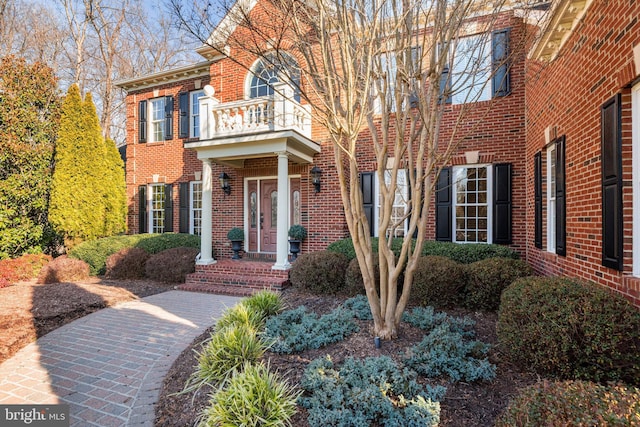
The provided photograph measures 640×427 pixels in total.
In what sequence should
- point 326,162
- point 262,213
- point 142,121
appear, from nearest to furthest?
point 326,162 < point 262,213 < point 142,121

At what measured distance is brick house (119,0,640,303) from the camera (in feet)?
13.5

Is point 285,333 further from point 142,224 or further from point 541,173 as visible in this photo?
point 142,224

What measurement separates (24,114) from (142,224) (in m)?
4.60

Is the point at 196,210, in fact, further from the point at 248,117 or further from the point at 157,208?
the point at 248,117

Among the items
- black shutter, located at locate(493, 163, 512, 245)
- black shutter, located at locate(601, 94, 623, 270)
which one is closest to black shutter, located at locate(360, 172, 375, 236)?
black shutter, located at locate(493, 163, 512, 245)

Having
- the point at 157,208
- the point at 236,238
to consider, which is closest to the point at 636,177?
the point at 236,238

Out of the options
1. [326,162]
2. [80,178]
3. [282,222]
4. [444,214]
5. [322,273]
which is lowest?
[322,273]

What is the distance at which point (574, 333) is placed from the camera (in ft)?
9.14

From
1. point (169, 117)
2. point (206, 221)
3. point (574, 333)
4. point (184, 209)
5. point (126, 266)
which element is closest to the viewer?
point (574, 333)

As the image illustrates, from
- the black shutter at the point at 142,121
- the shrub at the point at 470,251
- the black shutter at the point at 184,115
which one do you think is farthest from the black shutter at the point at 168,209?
the shrub at the point at 470,251

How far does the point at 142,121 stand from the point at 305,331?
1148 centimetres

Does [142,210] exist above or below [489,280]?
above

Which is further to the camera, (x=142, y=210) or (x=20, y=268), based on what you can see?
(x=142, y=210)

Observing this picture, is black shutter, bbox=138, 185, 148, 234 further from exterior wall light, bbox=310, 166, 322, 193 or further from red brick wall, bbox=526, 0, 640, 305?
red brick wall, bbox=526, 0, 640, 305
